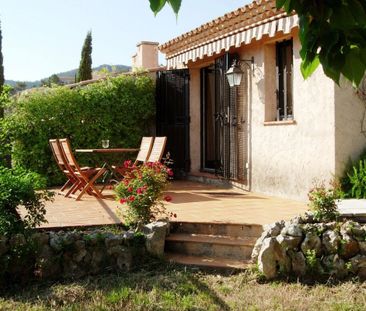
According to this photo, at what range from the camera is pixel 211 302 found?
17.2 ft

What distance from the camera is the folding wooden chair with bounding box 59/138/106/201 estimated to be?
958cm

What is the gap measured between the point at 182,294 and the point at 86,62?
2022 cm

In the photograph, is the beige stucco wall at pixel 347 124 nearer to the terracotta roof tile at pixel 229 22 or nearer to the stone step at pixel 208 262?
the terracotta roof tile at pixel 229 22

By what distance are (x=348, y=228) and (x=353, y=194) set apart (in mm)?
2416

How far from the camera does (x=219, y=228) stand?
698cm

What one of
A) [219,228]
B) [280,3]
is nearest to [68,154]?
[219,228]

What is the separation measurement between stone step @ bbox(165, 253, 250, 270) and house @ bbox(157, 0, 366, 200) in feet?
10.6

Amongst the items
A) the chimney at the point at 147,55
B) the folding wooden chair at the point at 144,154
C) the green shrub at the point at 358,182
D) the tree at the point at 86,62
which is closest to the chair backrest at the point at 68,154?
the folding wooden chair at the point at 144,154

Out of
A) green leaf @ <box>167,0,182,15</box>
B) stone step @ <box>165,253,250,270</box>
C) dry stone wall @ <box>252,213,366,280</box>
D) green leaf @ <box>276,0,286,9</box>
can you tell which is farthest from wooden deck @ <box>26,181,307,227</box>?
green leaf @ <box>167,0,182,15</box>

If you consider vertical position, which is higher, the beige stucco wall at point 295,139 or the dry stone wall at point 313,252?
the beige stucco wall at point 295,139

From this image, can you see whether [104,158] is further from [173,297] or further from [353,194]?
[173,297]

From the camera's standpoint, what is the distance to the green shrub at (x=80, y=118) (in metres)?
12.6

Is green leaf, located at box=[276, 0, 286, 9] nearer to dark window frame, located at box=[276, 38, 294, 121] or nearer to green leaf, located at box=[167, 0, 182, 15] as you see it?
green leaf, located at box=[167, 0, 182, 15]

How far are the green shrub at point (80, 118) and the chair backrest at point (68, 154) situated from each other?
2723 millimetres
